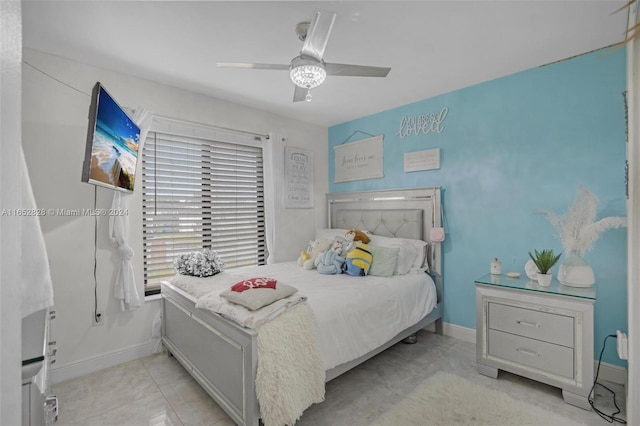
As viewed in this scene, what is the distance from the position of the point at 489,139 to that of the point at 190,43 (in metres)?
2.84

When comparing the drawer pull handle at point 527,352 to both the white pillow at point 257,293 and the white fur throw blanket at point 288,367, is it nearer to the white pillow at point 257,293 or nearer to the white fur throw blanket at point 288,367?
the white fur throw blanket at point 288,367

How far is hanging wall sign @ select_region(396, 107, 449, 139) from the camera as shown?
333 cm

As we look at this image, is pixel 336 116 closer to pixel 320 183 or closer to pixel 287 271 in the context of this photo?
pixel 320 183

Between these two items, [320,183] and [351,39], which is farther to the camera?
[320,183]

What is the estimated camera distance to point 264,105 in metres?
3.58

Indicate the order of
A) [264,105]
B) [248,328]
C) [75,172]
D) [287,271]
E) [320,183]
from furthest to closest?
[320,183] < [264,105] < [287,271] < [75,172] < [248,328]

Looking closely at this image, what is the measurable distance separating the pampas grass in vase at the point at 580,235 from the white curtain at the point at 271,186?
2.88 metres

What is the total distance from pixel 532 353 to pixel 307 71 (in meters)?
2.62

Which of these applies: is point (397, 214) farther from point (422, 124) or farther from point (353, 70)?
point (353, 70)

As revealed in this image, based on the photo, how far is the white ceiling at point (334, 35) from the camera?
187 cm

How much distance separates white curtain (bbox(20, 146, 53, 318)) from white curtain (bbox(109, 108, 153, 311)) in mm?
1782

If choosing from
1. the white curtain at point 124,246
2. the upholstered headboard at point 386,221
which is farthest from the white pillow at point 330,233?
the white curtain at point 124,246

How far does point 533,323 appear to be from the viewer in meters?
2.27

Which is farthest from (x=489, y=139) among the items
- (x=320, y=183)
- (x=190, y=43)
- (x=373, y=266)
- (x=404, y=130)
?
(x=190, y=43)
